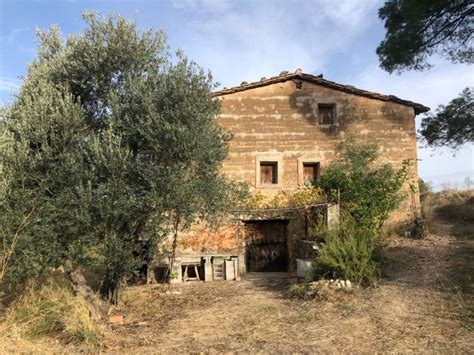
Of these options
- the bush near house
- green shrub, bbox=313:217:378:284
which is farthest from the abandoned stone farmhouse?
green shrub, bbox=313:217:378:284

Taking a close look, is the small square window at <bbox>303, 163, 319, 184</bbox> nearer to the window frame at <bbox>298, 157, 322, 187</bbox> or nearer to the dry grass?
the window frame at <bbox>298, 157, 322, 187</bbox>

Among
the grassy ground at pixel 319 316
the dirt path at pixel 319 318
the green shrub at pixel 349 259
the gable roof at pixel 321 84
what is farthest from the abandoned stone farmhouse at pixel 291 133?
the green shrub at pixel 349 259

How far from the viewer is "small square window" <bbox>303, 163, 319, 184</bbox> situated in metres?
15.1

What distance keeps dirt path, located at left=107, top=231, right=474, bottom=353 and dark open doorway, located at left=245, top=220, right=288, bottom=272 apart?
4.33 m

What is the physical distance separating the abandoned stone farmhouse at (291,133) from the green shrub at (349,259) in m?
4.96

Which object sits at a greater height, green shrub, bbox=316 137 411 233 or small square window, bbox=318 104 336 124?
small square window, bbox=318 104 336 124

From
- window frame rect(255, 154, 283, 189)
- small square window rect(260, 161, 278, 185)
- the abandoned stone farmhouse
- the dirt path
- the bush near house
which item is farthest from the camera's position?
small square window rect(260, 161, 278, 185)

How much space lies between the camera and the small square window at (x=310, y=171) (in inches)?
595

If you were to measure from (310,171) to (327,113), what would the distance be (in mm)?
2407

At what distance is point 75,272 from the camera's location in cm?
796

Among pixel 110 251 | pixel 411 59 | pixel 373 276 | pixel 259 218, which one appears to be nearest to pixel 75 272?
pixel 110 251

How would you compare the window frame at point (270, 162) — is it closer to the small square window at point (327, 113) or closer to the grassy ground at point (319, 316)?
the small square window at point (327, 113)

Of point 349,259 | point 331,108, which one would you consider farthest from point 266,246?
point 349,259

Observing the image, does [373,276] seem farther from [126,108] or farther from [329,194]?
[126,108]
